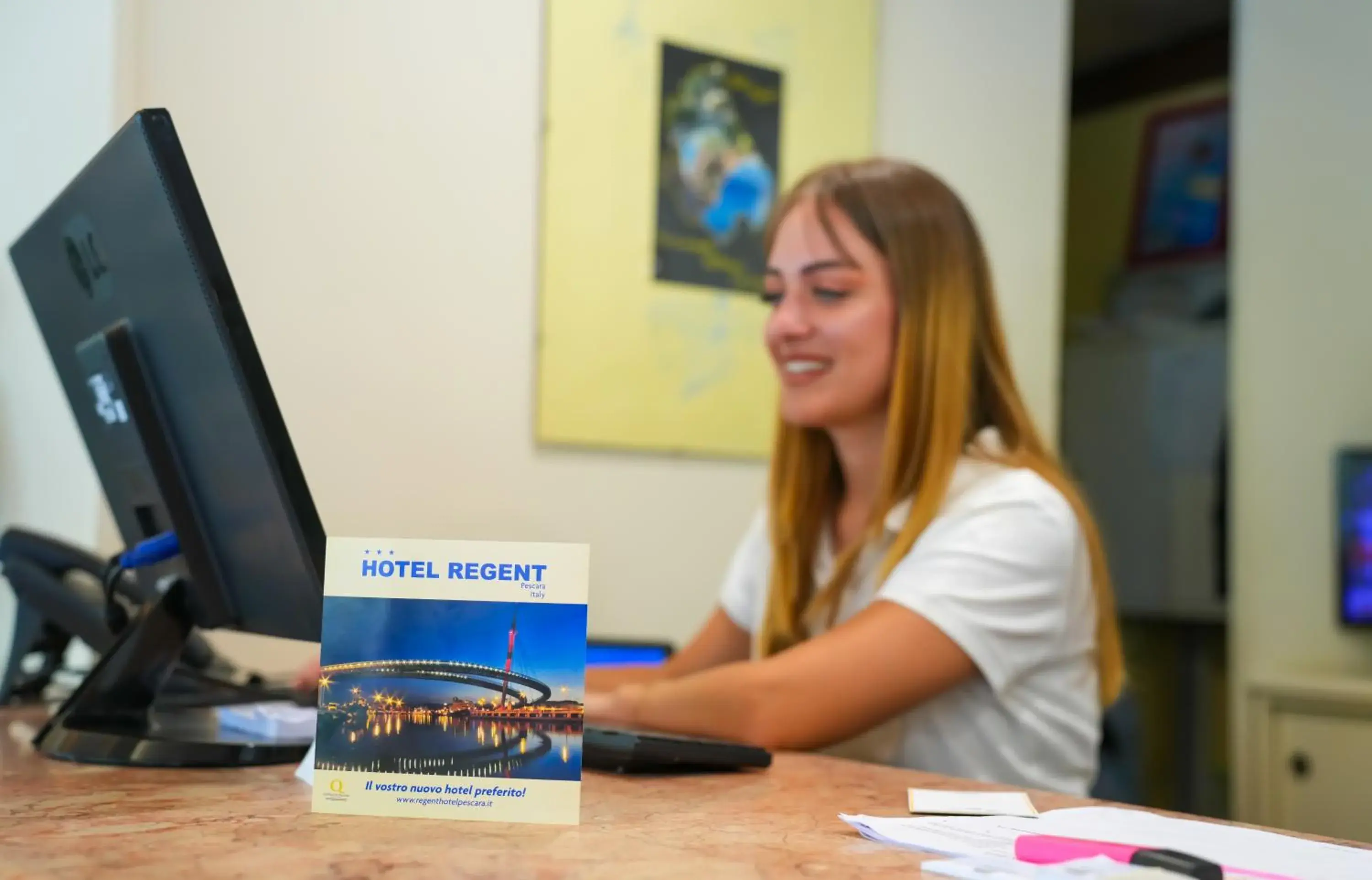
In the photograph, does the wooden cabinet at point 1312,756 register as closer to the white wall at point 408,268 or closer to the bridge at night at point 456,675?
the white wall at point 408,268

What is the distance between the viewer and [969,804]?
0.79 metres

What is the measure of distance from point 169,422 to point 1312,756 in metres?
2.78

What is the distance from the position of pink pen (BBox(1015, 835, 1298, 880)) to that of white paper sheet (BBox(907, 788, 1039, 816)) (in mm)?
143

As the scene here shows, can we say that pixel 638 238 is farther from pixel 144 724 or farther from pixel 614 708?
pixel 144 724

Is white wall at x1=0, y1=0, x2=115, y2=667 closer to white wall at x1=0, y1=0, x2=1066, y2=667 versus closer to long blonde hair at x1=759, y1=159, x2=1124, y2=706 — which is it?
white wall at x1=0, y1=0, x2=1066, y2=667

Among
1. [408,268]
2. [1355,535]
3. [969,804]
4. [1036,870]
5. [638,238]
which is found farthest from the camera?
[1355,535]

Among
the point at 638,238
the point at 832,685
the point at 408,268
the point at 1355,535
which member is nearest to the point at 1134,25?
the point at 1355,535

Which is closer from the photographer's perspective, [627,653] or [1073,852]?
[1073,852]

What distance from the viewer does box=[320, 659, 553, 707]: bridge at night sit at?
0.72m

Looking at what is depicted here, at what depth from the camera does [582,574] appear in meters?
0.73

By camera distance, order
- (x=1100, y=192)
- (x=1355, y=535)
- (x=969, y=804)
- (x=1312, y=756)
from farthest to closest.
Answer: (x=1100, y=192)
(x=1355, y=535)
(x=1312, y=756)
(x=969, y=804)

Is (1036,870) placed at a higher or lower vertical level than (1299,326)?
lower

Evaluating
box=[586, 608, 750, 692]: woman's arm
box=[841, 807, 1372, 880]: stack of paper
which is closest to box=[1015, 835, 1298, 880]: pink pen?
box=[841, 807, 1372, 880]: stack of paper

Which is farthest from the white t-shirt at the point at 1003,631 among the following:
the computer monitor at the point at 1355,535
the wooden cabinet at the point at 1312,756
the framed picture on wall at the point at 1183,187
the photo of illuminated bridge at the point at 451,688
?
the framed picture on wall at the point at 1183,187
